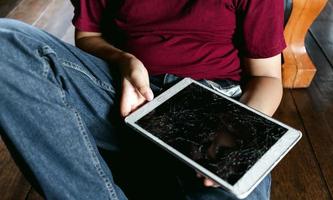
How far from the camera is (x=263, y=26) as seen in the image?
0.64 metres

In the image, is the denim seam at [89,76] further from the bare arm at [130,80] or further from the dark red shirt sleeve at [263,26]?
the dark red shirt sleeve at [263,26]

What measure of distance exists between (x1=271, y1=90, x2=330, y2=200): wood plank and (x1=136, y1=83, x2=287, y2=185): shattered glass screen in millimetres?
347

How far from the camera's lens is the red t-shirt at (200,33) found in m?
0.64

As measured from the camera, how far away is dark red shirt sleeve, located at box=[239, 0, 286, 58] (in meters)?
0.63

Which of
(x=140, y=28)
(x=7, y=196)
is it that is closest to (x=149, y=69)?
(x=140, y=28)

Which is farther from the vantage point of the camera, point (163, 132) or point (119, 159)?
point (119, 159)

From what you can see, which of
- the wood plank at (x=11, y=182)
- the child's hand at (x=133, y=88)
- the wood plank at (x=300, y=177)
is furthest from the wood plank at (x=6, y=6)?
the wood plank at (x=300, y=177)

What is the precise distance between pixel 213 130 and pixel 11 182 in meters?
0.53

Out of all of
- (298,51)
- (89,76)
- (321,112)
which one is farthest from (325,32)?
(89,76)

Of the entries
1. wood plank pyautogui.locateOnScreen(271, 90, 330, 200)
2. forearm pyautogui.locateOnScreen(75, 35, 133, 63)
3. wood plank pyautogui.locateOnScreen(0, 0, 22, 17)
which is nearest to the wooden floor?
wood plank pyautogui.locateOnScreen(271, 90, 330, 200)

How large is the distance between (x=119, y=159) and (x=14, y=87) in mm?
300

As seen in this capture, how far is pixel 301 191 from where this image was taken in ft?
2.73

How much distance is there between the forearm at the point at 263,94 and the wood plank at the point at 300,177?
0.86 feet

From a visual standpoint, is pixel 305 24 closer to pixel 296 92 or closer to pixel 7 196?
pixel 296 92
